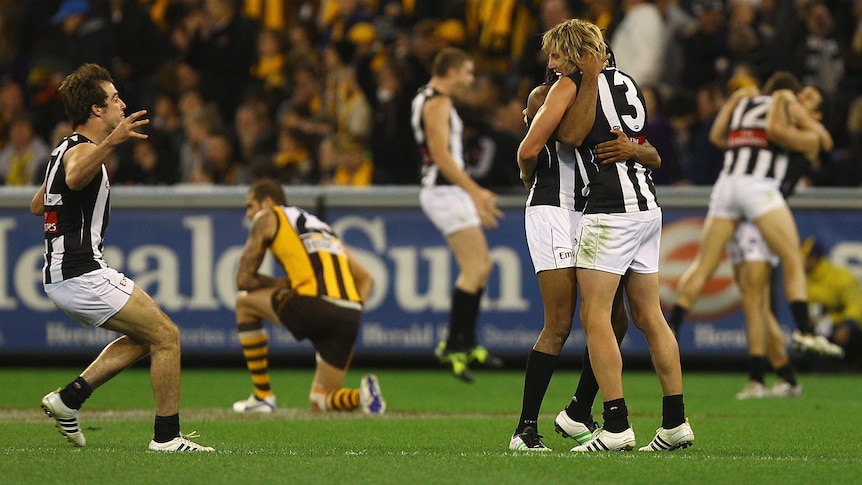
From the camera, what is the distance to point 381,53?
15852 millimetres

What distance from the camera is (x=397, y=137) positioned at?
1495 centimetres

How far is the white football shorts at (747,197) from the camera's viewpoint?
35.9ft

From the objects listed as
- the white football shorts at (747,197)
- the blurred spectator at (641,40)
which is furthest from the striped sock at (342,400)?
Result: the blurred spectator at (641,40)

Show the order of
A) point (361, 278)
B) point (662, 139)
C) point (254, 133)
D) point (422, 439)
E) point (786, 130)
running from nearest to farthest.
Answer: point (422, 439)
point (361, 278)
point (786, 130)
point (662, 139)
point (254, 133)

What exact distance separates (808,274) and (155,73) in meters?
9.03

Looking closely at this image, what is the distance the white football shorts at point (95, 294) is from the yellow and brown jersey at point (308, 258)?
2696 mm

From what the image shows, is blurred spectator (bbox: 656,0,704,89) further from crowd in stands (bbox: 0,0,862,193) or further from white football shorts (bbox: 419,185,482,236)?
white football shorts (bbox: 419,185,482,236)

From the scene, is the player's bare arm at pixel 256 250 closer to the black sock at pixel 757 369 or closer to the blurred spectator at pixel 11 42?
the black sock at pixel 757 369

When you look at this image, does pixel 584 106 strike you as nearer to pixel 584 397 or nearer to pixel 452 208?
pixel 584 397

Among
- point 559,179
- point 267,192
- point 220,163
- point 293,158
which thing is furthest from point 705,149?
point 559,179

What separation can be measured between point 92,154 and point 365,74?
9.17 meters

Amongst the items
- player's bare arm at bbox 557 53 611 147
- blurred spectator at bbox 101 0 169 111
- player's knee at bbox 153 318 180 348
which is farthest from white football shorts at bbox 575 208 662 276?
blurred spectator at bbox 101 0 169 111

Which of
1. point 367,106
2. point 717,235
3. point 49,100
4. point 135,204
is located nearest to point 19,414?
point 135,204

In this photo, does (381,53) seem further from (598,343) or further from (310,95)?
(598,343)
